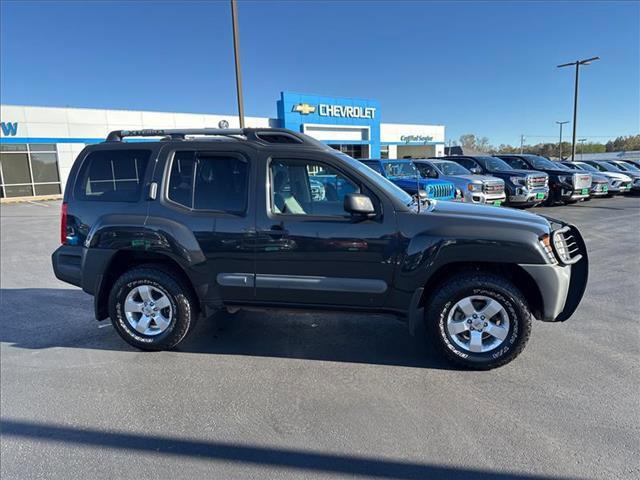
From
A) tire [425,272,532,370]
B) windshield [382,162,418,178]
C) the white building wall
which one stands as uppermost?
the white building wall

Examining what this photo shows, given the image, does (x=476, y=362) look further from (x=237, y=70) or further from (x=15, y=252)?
(x=237, y=70)

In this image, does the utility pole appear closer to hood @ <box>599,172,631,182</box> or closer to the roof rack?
the roof rack

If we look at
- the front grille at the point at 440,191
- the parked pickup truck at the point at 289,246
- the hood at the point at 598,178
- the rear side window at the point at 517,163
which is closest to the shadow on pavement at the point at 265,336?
the parked pickup truck at the point at 289,246

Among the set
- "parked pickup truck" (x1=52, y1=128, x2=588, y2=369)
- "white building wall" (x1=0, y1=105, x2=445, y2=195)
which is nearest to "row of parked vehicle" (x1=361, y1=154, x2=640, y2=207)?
"parked pickup truck" (x1=52, y1=128, x2=588, y2=369)

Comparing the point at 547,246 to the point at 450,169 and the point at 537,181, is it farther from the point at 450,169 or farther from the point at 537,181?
the point at 537,181

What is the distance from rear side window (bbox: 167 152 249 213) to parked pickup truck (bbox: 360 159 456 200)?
7.00m

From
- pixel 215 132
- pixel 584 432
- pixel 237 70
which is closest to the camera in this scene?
pixel 584 432

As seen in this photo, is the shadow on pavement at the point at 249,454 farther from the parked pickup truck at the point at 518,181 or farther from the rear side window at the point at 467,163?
the rear side window at the point at 467,163

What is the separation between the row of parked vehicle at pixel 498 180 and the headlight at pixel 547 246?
6.45m

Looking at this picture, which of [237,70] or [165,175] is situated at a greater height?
[237,70]

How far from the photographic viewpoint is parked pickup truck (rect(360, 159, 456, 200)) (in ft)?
34.1

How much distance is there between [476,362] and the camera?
11.6ft

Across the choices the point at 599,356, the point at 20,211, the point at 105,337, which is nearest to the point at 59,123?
the point at 20,211

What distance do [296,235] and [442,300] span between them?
4.48ft
